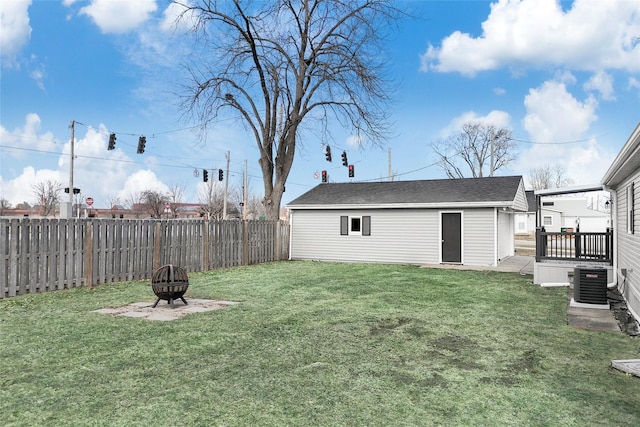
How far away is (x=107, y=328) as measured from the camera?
18.6 ft

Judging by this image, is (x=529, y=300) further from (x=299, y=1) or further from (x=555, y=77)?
(x=555, y=77)

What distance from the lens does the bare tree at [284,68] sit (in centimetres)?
1886

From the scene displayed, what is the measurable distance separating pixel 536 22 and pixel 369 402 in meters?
16.4

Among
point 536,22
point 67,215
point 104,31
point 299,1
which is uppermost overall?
point 299,1

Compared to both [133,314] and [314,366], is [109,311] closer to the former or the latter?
[133,314]

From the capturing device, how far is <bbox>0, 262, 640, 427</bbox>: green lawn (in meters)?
3.12

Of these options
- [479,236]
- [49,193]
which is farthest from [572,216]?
[49,193]

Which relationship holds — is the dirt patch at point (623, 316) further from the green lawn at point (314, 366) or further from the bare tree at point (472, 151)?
the bare tree at point (472, 151)

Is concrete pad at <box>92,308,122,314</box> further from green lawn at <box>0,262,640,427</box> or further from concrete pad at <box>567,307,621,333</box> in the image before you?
concrete pad at <box>567,307,621,333</box>

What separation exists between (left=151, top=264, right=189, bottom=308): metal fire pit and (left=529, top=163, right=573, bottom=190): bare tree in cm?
5759

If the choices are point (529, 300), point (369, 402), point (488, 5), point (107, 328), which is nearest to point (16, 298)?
point (107, 328)

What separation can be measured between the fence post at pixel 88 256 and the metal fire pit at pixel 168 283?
10.8ft

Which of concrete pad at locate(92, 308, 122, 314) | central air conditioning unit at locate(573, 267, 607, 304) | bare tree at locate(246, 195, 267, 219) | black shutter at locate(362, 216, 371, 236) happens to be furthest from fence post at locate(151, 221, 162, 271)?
bare tree at locate(246, 195, 267, 219)

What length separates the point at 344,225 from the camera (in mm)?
17422
